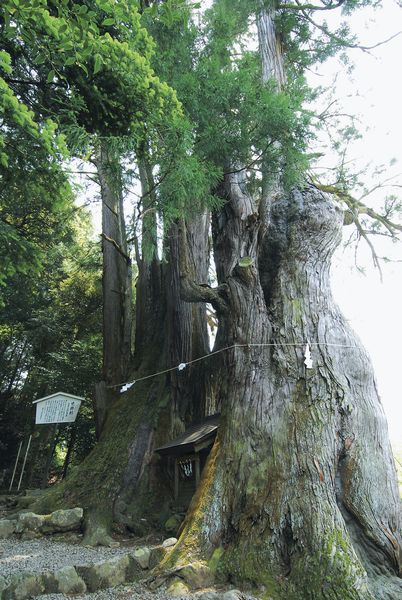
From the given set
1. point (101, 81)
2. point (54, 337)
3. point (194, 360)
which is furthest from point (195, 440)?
point (54, 337)

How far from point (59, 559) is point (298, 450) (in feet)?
8.40

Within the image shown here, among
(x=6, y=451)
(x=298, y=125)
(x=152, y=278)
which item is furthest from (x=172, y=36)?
(x=6, y=451)

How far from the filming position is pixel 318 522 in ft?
9.83

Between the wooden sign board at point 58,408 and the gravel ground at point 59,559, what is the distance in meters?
1.93

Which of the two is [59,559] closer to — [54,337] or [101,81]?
[101,81]

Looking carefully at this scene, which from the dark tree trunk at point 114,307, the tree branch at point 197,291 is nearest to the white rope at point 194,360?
the dark tree trunk at point 114,307

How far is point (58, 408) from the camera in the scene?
263 inches

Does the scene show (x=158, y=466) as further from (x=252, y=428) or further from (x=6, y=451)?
(x=6, y=451)

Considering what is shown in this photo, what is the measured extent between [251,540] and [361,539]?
2.88 feet

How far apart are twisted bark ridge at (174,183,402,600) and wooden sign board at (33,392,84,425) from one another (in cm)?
342

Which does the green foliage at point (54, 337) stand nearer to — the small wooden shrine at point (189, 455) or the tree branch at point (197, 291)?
the small wooden shrine at point (189, 455)

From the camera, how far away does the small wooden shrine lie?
478cm

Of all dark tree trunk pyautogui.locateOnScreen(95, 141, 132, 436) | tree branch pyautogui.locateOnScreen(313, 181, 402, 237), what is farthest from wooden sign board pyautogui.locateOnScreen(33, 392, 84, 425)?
tree branch pyautogui.locateOnScreen(313, 181, 402, 237)

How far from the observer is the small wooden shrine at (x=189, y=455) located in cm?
478
